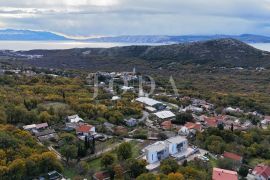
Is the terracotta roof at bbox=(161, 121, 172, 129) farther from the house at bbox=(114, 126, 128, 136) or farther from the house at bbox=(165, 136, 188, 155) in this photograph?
the house at bbox=(165, 136, 188, 155)

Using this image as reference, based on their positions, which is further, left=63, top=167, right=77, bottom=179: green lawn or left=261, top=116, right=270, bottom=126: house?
left=261, top=116, right=270, bottom=126: house

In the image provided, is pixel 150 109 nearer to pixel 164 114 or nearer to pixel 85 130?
pixel 164 114

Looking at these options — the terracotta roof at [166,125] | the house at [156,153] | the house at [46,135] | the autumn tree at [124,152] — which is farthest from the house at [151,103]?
the autumn tree at [124,152]

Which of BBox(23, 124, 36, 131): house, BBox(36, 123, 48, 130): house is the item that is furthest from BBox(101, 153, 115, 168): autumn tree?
BBox(36, 123, 48, 130): house

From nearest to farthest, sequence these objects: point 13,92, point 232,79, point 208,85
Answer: point 13,92 < point 208,85 < point 232,79

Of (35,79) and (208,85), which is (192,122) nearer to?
(35,79)

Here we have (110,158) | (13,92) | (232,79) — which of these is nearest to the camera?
(110,158)

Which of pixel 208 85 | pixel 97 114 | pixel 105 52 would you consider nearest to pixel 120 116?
pixel 97 114
